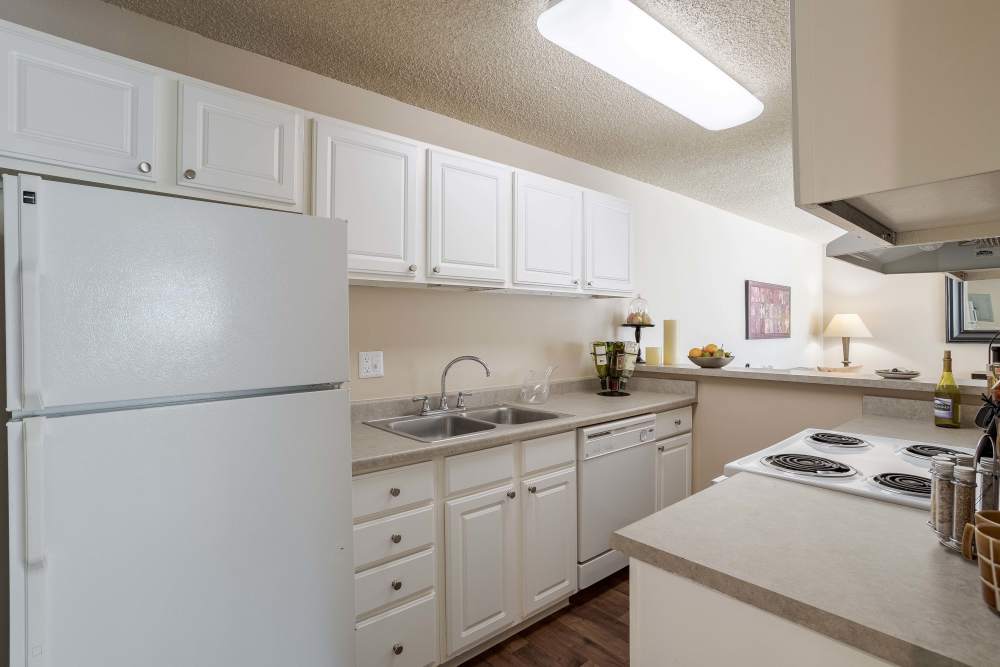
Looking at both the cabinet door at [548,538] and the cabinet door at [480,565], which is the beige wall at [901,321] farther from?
the cabinet door at [480,565]

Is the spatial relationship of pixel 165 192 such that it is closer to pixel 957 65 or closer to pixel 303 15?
pixel 303 15

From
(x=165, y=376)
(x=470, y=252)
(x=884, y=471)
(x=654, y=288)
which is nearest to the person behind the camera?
(x=165, y=376)

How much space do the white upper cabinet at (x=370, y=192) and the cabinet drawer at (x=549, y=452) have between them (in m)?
0.91

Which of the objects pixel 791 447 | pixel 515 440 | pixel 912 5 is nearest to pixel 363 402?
pixel 515 440

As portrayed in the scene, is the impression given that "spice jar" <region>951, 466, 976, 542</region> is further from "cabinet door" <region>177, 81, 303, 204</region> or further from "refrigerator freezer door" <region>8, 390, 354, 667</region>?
"cabinet door" <region>177, 81, 303, 204</region>

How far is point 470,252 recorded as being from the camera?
226 centimetres

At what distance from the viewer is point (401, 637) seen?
1.73m

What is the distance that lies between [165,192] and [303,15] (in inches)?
32.6

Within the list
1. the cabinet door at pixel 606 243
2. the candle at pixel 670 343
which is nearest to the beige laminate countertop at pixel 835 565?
the cabinet door at pixel 606 243

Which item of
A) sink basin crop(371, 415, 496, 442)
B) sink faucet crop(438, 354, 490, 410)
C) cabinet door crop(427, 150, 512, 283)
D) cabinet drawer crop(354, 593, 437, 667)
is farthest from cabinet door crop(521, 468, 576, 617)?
cabinet door crop(427, 150, 512, 283)

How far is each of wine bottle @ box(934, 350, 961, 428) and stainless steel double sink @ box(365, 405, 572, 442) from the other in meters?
1.54

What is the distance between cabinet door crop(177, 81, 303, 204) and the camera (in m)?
1.51

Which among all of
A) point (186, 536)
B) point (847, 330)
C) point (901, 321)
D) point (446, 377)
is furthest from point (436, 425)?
point (901, 321)

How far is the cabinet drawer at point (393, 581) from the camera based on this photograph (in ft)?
5.39
